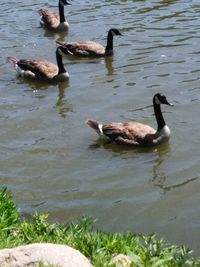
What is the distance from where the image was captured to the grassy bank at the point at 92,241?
234 inches

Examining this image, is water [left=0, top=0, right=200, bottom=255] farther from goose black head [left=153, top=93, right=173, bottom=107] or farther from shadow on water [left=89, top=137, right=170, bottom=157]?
goose black head [left=153, top=93, right=173, bottom=107]

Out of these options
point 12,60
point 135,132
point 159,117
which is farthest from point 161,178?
point 12,60

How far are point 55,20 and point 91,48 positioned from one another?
361cm

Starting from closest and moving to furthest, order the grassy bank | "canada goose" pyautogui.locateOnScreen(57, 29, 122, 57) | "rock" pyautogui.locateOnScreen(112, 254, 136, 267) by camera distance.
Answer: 1. "rock" pyautogui.locateOnScreen(112, 254, 136, 267)
2. the grassy bank
3. "canada goose" pyautogui.locateOnScreen(57, 29, 122, 57)

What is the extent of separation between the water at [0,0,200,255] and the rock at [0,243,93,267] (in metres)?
2.48

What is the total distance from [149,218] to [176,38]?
30.2 ft

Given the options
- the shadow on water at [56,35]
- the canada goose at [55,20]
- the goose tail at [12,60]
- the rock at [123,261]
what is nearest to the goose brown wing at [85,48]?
the goose tail at [12,60]

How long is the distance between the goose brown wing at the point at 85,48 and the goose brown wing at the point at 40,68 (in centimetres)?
135

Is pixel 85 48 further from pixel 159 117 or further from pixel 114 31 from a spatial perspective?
pixel 159 117

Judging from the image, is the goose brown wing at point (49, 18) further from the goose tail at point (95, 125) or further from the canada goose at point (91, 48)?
the goose tail at point (95, 125)

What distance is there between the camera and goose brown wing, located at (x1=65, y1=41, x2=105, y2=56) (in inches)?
648

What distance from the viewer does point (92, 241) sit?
20.9 ft

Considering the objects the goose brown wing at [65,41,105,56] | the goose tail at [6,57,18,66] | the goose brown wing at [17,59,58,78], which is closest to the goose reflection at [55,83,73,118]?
the goose brown wing at [17,59,58,78]

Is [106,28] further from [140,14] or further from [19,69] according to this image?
[19,69]
